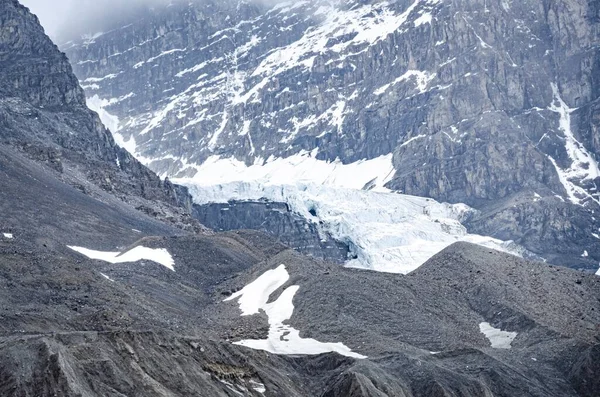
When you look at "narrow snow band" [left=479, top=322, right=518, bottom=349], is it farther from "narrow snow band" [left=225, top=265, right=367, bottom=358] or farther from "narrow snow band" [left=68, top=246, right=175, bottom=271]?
"narrow snow band" [left=68, top=246, right=175, bottom=271]

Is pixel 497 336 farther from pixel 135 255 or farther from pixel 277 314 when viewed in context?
pixel 135 255

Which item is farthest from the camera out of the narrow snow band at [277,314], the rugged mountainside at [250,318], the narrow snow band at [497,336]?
the narrow snow band at [497,336]

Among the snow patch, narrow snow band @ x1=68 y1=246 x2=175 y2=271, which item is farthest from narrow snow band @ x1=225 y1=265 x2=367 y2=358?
narrow snow band @ x1=68 y1=246 x2=175 y2=271

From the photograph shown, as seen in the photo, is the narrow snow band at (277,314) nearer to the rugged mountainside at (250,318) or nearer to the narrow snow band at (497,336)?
the rugged mountainside at (250,318)

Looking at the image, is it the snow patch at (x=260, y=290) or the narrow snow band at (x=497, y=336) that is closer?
the narrow snow band at (x=497, y=336)

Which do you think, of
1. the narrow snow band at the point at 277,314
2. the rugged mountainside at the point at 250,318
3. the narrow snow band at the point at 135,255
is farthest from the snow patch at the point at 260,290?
the narrow snow band at the point at 135,255

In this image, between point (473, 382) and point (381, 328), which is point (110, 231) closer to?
point (381, 328)

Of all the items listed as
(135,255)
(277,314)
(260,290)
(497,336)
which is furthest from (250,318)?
(135,255)
